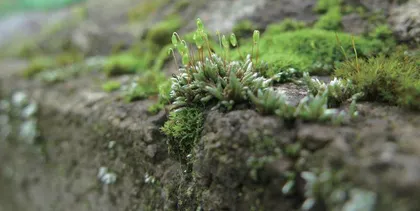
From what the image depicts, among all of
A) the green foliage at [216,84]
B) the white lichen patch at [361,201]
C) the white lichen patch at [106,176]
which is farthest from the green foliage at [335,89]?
the white lichen patch at [106,176]

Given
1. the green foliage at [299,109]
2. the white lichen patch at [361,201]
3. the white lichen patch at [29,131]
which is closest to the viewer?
the white lichen patch at [361,201]

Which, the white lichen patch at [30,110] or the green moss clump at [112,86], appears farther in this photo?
the white lichen patch at [30,110]

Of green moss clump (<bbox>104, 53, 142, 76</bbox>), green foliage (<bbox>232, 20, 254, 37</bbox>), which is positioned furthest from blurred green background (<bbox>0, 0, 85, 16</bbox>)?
green foliage (<bbox>232, 20, 254, 37</bbox>)

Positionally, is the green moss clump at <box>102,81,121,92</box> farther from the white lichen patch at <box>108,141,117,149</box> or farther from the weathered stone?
the weathered stone

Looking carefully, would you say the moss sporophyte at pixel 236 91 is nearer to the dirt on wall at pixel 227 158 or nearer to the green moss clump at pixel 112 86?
the dirt on wall at pixel 227 158

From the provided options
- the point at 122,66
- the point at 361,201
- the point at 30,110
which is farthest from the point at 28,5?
the point at 361,201

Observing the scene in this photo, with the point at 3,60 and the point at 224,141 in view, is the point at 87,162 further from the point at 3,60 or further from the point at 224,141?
the point at 3,60
